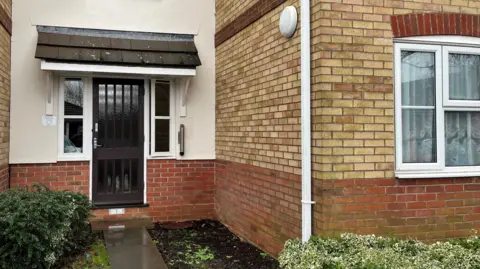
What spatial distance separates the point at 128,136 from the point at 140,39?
5.61 ft

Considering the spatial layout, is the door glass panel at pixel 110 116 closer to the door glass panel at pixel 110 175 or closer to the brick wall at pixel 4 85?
the door glass panel at pixel 110 175

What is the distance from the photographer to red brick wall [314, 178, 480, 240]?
4129 mm

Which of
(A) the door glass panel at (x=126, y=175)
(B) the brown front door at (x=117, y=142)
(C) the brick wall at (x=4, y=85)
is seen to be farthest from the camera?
(A) the door glass panel at (x=126, y=175)

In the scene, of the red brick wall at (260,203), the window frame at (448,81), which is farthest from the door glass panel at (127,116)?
the window frame at (448,81)

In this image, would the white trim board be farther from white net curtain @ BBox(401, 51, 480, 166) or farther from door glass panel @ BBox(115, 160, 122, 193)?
white net curtain @ BBox(401, 51, 480, 166)

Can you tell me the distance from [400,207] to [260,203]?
1864 mm

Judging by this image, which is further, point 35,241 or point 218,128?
point 218,128

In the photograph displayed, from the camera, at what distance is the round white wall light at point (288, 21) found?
15.0 ft

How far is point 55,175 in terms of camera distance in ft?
22.9

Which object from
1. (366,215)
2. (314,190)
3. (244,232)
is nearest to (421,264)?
(366,215)

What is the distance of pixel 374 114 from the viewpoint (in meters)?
4.25

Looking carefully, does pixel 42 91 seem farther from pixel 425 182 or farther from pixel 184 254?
pixel 425 182

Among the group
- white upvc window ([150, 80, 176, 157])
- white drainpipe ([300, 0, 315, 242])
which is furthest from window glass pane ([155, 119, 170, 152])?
white drainpipe ([300, 0, 315, 242])

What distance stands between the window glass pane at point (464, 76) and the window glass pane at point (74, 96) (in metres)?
5.64
